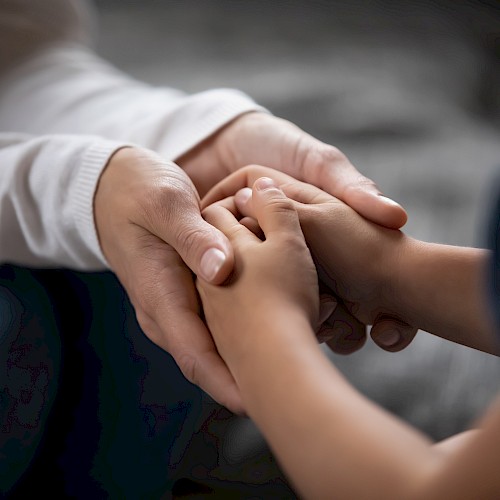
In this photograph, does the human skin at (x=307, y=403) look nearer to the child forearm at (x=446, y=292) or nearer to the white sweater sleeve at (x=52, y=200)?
the child forearm at (x=446, y=292)

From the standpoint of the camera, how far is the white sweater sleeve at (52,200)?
0.68 meters

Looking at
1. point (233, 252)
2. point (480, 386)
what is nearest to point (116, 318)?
point (233, 252)

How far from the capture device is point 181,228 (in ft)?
1.89

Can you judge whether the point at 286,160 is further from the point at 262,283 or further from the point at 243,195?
the point at 262,283

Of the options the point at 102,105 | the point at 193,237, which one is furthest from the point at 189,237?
the point at 102,105

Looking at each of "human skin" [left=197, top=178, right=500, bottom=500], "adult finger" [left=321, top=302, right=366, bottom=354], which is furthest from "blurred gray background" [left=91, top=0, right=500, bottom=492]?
"human skin" [left=197, top=178, right=500, bottom=500]

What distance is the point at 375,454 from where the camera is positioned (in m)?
0.37

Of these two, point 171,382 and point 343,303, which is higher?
point 343,303

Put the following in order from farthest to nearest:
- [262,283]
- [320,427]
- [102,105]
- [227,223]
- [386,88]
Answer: [386,88], [102,105], [227,223], [262,283], [320,427]

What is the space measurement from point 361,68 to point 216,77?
8.6 inches

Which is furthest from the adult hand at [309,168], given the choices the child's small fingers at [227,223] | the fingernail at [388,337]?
the child's small fingers at [227,223]

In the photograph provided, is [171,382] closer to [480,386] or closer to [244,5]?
[480,386]

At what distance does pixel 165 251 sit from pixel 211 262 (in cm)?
9

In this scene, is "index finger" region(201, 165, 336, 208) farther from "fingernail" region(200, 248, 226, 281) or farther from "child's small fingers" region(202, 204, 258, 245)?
"fingernail" region(200, 248, 226, 281)
